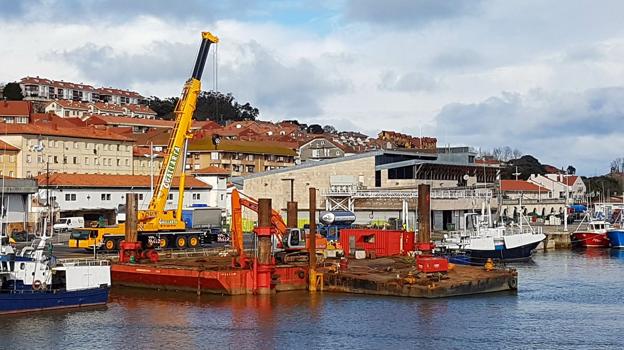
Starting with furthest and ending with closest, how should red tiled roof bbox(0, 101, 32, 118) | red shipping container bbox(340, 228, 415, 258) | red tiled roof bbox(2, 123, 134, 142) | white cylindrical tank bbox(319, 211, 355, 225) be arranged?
red tiled roof bbox(0, 101, 32, 118)
red tiled roof bbox(2, 123, 134, 142)
white cylindrical tank bbox(319, 211, 355, 225)
red shipping container bbox(340, 228, 415, 258)

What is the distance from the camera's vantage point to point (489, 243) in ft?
193

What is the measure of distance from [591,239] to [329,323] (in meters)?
49.8

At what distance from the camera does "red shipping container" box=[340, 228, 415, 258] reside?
162ft

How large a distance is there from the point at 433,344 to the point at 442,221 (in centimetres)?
4674

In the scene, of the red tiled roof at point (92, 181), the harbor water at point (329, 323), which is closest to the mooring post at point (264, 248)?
the harbor water at point (329, 323)

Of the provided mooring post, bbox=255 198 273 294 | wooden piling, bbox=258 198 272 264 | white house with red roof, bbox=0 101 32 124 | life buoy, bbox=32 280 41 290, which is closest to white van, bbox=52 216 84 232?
mooring post, bbox=255 198 273 294

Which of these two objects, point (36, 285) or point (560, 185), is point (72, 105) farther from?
point (36, 285)

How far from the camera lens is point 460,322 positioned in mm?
33781

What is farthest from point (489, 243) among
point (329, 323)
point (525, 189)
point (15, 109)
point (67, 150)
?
point (15, 109)

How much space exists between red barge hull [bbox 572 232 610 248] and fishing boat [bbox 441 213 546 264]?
53.1ft

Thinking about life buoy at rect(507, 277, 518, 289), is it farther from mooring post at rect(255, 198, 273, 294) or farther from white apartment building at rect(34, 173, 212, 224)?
white apartment building at rect(34, 173, 212, 224)

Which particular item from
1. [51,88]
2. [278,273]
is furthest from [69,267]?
[51,88]

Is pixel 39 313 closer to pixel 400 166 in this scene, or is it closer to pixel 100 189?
pixel 100 189

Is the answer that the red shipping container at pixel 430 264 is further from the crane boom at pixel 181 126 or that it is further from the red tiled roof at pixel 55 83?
the red tiled roof at pixel 55 83
